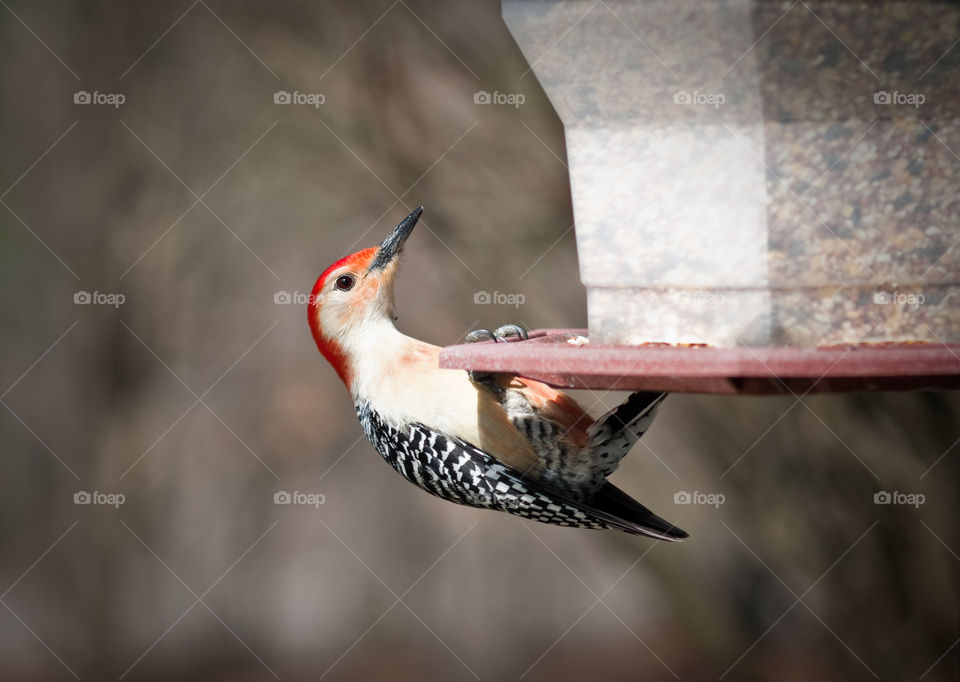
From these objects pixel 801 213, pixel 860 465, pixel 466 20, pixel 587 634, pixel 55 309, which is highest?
pixel 466 20

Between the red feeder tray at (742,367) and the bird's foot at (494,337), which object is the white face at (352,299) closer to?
the bird's foot at (494,337)

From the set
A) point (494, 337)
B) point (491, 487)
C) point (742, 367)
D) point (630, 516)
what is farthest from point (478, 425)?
point (742, 367)

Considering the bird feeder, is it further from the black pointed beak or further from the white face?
the white face

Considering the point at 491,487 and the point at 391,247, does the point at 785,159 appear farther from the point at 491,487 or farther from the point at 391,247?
the point at 391,247

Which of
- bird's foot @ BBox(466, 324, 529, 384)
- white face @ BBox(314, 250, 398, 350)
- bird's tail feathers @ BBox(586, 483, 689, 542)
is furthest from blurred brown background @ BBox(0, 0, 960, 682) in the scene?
bird's foot @ BBox(466, 324, 529, 384)

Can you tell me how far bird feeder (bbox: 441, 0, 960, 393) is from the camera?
2.31m

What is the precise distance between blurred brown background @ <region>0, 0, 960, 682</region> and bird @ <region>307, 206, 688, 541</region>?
178cm

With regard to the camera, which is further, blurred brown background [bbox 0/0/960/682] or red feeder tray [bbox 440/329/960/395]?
blurred brown background [bbox 0/0/960/682]

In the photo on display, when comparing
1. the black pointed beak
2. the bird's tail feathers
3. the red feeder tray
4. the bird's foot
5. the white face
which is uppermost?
the black pointed beak

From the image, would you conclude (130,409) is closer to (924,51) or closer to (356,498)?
(356,498)

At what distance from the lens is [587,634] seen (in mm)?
8789

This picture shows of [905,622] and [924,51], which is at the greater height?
[924,51]

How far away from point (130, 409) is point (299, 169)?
2203 millimetres

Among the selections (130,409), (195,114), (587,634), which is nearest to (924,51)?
(195,114)
